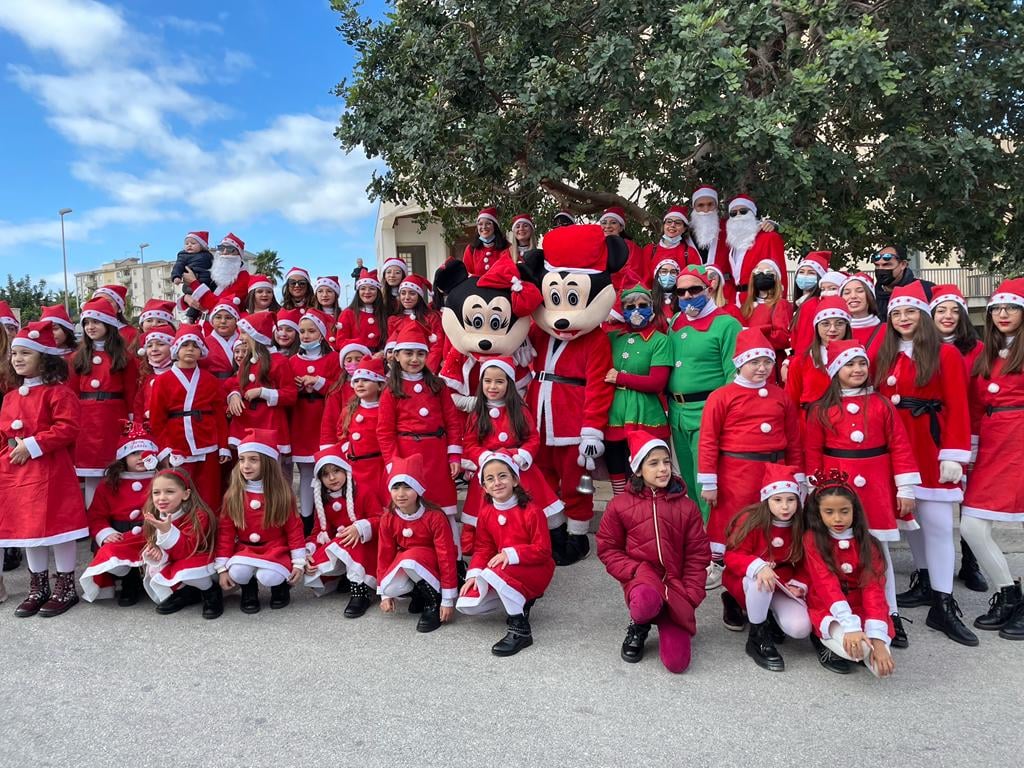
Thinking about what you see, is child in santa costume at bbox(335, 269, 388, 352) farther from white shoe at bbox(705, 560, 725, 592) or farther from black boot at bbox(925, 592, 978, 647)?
black boot at bbox(925, 592, 978, 647)

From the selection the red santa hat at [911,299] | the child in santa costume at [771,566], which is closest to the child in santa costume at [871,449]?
the child in santa costume at [771,566]

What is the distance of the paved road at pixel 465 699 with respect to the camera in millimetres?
3082

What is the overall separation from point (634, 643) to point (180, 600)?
2.96m

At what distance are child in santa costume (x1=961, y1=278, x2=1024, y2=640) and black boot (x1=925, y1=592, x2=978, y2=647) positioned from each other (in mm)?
222

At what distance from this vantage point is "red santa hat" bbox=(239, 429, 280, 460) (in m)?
4.89

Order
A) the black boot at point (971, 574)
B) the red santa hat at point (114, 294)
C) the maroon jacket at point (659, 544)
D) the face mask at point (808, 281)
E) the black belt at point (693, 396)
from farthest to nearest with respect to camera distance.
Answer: the red santa hat at point (114, 294) < the face mask at point (808, 281) < the black belt at point (693, 396) < the black boot at point (971, 574) < the maroon jacket at point (659, 544)

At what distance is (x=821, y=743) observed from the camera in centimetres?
310

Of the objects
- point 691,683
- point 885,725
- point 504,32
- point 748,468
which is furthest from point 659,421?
point 504,32

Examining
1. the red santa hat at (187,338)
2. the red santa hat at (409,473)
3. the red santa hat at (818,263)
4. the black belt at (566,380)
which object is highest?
the red santa hat at (818,263)

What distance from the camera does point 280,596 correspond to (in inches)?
192

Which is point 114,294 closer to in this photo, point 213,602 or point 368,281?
point 368,281

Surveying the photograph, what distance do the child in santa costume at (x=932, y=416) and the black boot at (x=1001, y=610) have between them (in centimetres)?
16

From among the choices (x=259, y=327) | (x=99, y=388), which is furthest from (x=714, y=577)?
(x=99, y=388)

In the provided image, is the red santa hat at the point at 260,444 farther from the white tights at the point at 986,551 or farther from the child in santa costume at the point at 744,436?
the white tights at the point at 986,551
